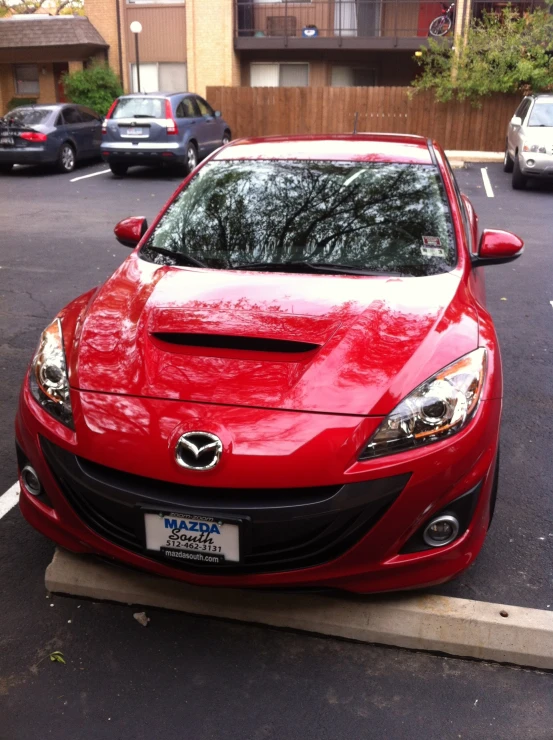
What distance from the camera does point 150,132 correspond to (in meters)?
15.5

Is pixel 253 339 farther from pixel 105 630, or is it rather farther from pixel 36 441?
pixel 105 630

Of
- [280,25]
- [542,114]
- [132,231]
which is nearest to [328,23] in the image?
[280,25]

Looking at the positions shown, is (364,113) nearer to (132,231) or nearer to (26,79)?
(26,79)

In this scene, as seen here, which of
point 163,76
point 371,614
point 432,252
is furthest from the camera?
point 163,76

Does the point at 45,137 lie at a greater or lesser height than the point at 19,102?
lesser

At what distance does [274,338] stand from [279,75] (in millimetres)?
26371

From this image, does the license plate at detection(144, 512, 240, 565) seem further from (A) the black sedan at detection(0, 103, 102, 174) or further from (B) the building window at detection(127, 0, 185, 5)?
(B) the building window at detection(127, 0, 185, 5)

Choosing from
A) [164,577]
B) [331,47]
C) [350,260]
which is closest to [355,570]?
[164,577]

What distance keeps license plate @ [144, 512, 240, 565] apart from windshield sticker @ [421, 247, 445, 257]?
1820 mm

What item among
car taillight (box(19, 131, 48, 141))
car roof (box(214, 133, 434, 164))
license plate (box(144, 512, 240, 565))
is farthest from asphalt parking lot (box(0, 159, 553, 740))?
car taillight (box(19, 131, 48, 141))

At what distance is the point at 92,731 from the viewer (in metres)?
2.35

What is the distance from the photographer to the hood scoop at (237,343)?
281cm

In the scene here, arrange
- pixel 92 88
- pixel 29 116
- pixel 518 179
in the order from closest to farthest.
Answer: pixel 518 179 < pixel 29 116 < pixel 92 88

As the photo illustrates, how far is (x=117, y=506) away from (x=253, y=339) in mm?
800
